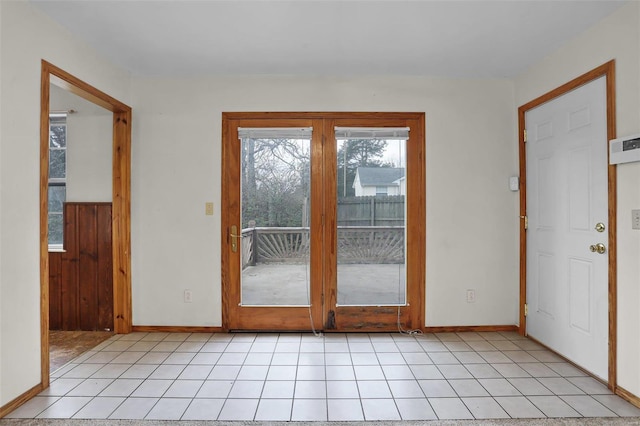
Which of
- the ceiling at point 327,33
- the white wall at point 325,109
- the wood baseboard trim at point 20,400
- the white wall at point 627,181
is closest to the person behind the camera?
the wood baseboard trim at point 20,400

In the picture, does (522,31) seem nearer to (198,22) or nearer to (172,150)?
(198,22)

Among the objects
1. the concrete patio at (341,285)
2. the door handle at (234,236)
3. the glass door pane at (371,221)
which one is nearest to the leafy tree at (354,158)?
the glass door pane at (371,221)

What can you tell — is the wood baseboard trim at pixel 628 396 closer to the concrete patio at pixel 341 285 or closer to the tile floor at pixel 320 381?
the tile floor at pixel 320 381

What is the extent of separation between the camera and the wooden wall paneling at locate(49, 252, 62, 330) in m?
3.51

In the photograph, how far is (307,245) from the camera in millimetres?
3434

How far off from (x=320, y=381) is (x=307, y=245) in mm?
1296

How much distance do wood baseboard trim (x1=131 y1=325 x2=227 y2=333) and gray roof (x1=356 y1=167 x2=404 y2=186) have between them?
1.93m

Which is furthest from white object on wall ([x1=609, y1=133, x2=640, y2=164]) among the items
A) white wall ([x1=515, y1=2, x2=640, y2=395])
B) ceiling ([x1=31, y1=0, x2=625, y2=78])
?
ceiling ([x1=31, y1=0, x2=625, y2=78])

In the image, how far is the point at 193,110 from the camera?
341 centimetres

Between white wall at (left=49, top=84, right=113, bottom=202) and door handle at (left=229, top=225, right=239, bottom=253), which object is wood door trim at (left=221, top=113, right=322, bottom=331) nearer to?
door handle at (left=229, top=225, right=239, bottom=253)

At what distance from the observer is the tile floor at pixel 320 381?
81.9 inches

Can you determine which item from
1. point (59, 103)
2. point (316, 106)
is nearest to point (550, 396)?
point (316, 106)

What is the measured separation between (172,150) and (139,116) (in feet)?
Result: 1.46

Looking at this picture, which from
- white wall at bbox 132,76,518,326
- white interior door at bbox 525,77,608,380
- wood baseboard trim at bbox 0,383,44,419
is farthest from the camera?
white wall at bbox 132,76,518,326
